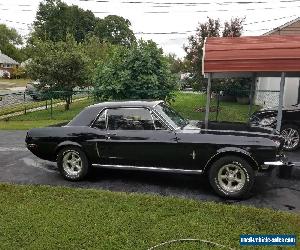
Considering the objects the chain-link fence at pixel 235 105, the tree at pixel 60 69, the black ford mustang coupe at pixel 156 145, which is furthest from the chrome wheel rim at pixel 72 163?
the tree at pixel 60 69

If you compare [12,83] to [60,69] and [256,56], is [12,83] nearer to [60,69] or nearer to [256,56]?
[60,69]

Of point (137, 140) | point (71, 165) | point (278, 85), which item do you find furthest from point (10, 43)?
point (137, 140)

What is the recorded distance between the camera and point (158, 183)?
670cm

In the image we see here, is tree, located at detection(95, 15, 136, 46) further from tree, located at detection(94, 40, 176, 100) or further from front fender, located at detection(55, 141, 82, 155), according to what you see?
front fender, located at detection(55, 141, 82, 155)

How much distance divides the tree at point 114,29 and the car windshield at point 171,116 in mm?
80048

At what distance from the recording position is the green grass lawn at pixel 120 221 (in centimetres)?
438

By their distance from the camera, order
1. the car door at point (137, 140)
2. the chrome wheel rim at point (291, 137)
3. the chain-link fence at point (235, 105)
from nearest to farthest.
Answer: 1. the car door at point (137, 140)
2. the chrome wheel rim at point (291, 137)
3. the chain-link fence at point (235, 105)

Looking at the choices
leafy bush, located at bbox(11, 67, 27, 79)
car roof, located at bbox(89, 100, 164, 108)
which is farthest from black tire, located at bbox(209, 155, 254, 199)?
leafy bush, located at bbox(11, 67, 27, 79)

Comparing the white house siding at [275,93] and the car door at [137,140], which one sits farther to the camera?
the white house siding at [275,93]

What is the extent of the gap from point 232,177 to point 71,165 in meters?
3.18

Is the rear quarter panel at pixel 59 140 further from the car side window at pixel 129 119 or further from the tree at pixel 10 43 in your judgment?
the tree at pixel 10 43

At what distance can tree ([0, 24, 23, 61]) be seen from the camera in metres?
75.4

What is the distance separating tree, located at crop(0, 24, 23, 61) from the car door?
7407 cm

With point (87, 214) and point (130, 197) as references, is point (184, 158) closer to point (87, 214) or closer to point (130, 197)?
point (130, 197)
